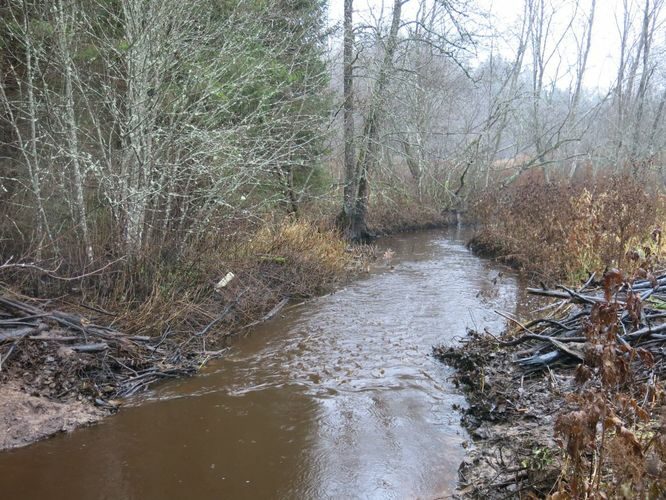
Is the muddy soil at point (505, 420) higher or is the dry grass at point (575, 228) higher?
the dry grass at point (575, 228)

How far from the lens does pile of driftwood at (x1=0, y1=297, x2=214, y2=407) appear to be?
18.9 ft

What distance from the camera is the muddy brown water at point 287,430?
14.2 ft

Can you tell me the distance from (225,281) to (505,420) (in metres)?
5.27

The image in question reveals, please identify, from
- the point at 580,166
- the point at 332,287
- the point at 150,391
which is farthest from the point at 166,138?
the point at 580,166

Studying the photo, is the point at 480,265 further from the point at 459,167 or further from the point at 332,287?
the point at 459,167

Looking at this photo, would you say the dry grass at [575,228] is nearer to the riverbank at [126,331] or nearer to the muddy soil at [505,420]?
the muddy soil at [505,420]

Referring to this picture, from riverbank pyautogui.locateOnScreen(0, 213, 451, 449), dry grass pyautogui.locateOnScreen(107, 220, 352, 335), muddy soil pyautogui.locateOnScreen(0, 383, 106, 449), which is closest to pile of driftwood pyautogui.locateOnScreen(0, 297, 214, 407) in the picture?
riverbank pyautogui.locateOnScreen(0, 213, 451, 449)

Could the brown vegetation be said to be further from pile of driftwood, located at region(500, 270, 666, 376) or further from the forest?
pile of driftwood, located at region(500, 270, 666, 376)

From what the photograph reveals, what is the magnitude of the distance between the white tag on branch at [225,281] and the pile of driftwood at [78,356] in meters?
1.79

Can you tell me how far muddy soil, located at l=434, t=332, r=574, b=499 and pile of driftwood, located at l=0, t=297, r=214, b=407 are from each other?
3544 millimetres

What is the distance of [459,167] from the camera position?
2197cm

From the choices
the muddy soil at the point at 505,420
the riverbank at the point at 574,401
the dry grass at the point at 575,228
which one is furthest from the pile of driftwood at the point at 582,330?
the dry grass at the point at 575,228

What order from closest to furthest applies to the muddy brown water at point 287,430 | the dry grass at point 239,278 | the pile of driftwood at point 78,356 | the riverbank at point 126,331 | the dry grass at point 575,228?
the muddy brown water at point 287,430 → the riverbank at point 126,331 → the pile of driftwood at point 78,356 → the dry grass at point 239,278 → the dry grass at point 575,228

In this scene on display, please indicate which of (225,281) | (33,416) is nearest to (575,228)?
(225,281)
